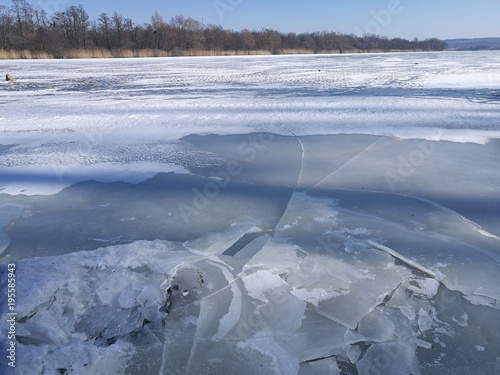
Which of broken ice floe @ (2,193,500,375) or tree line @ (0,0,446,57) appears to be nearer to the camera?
broken ice floe @ (2,193,500,375)

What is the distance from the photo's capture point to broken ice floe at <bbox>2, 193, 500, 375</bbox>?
4.30 ft

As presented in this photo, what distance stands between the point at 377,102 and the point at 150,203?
5.31 m

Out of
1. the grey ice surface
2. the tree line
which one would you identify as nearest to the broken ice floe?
the grey ice surface

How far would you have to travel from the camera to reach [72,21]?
3881 centimetres

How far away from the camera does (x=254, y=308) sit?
1.56 meters

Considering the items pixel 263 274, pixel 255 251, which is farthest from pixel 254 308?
pixel 255 251

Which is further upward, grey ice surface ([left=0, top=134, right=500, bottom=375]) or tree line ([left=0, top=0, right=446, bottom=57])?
tree line ([left=0, top=0, right=446, bottom=57])

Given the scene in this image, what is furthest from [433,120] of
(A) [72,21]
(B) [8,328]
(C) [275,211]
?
(A) [72,21]

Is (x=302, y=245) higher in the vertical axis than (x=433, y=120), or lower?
lower

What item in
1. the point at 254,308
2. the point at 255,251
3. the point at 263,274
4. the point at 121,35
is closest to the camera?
the point at 254,308

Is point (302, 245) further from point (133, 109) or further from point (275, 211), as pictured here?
point (133, 109)

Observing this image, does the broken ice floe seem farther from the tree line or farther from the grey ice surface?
the tree line

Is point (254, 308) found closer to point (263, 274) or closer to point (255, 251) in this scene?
point (263, 274)

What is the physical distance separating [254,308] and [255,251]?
47 centimetres
